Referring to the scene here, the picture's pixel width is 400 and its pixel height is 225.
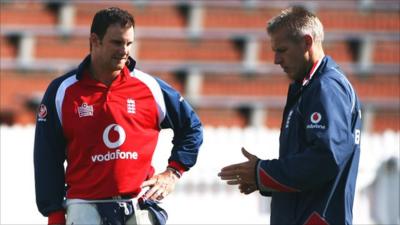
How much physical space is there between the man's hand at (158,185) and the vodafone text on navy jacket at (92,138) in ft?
0.14

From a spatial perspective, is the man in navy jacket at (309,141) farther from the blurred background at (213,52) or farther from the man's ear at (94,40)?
the blurred background at (213,52)

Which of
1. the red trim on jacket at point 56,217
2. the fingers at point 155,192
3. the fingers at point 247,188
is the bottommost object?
the red trim on jacket at point 56,217

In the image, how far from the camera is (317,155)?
4.42m

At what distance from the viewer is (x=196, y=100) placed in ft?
62.3

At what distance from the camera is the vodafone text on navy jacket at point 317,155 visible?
14.5 feet

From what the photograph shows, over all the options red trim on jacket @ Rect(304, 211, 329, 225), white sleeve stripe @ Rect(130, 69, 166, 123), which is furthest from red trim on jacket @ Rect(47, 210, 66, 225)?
red trim on jacket @ Rect(304, 211, 329, 225)

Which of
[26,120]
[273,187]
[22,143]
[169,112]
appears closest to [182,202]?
[22,143]

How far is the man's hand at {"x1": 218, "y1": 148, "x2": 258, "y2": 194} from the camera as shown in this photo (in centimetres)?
468

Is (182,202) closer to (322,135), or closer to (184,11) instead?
(322,135)

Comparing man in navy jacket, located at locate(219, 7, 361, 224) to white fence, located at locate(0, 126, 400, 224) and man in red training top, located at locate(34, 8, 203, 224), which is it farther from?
white fence, located at locate(0, 126, 400, 224)

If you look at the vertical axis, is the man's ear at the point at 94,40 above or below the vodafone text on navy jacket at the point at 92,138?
above

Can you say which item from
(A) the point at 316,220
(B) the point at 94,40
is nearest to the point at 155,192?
(B) the point at 94,40

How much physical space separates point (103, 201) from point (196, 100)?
1398cm

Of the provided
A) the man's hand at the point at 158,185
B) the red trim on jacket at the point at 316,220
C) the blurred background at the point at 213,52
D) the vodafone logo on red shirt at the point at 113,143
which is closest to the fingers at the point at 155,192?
the man's hand at the point at 158,185
